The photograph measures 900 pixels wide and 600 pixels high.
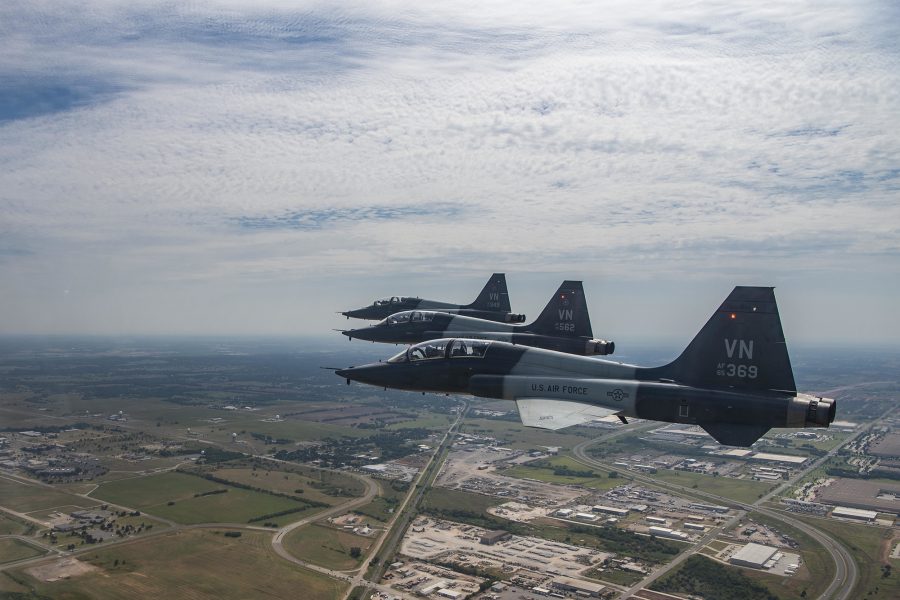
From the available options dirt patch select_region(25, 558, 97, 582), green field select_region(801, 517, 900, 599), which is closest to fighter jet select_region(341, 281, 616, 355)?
green field select_region(801, 517, 900, 599)

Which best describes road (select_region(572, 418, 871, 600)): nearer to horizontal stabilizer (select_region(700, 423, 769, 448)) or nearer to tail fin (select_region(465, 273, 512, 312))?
tail fin (select_region(465, 273, 512, 312))

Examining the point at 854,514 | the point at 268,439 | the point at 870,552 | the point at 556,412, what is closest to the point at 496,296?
the point at 556,412

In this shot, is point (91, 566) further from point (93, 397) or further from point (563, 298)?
point (93, 397)

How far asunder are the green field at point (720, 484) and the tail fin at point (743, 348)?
46875 millimetres

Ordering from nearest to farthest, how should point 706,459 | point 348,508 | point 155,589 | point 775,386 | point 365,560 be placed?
point 775,386 → point 155,589 → point 365,560 → point 348,508 → point 706,459

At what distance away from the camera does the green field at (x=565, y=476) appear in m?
63.4

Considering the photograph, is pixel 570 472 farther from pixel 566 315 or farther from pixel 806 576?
pixel 566 315

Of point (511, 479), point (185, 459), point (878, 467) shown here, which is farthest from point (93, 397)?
point (878, 467)

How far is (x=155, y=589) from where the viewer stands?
118 ft

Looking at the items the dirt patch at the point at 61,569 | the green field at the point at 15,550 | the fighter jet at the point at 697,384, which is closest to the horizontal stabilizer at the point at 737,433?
the fighter jet at the point at 697,384

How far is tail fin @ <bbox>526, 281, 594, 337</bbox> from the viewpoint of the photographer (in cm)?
2938

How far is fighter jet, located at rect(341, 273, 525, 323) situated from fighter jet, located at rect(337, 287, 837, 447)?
14164 mm

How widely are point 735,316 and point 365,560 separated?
33376mm

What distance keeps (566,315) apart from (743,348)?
1181 centimetres
